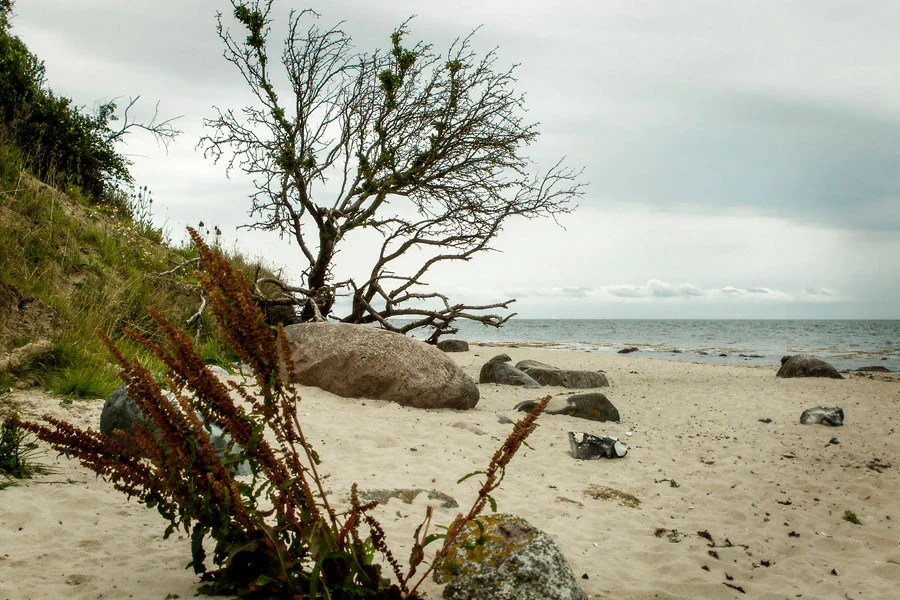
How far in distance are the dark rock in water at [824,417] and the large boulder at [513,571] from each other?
7.26 m

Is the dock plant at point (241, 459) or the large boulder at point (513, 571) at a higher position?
the dock plant at point (241, 459)

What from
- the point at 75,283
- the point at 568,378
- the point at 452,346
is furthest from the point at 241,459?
the point at 452,346

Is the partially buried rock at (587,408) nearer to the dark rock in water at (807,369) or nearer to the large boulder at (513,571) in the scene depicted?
the large boulder at (513,571)

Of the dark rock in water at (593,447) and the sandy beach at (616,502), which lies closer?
the sandy beach at (616,502)

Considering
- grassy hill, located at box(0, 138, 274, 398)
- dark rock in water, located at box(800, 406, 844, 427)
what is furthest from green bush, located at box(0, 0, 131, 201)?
dark rock in water, located at box(800, 406, 844, 427)

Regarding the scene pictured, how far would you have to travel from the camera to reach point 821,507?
5691 mm

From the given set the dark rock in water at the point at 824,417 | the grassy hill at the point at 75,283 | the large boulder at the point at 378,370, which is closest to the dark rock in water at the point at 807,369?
the dark rock in water at the point at 824,417

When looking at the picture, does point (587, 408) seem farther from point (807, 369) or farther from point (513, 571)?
point (807, 369)

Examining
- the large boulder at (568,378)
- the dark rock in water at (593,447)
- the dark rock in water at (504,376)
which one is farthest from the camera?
the large boulder at (568,378)

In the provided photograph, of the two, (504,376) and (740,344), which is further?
(740,344)

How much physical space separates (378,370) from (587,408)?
3010 mm

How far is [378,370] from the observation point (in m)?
8.65

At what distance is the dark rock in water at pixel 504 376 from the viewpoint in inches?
478

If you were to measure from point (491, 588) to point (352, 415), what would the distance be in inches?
183
